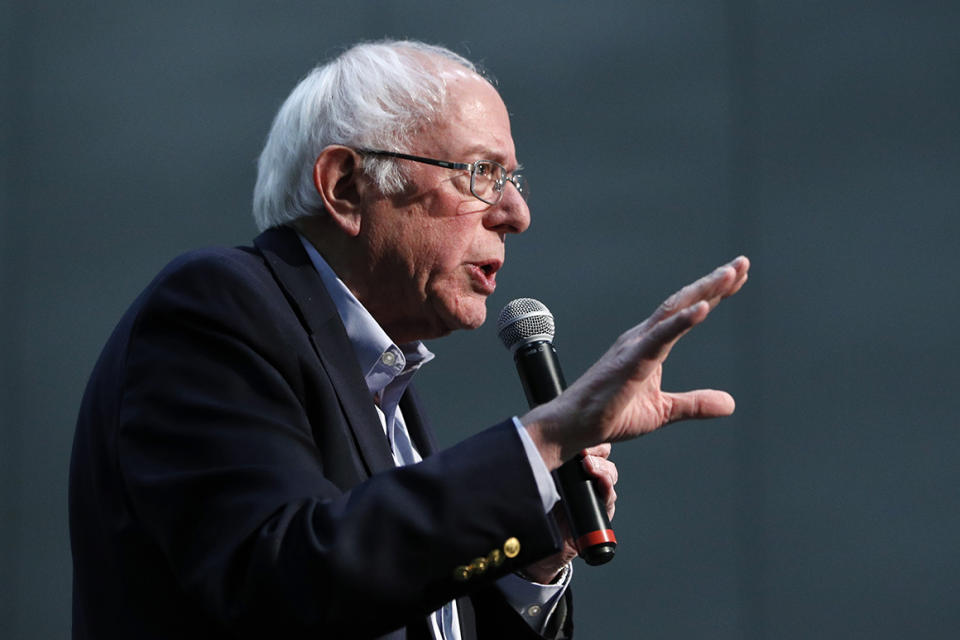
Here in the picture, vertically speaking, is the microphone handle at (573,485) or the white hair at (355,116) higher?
the white hair at (355,116)

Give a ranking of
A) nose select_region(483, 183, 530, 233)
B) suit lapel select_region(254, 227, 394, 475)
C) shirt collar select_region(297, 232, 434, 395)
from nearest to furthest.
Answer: suit lapel select_region(254, 227, 394, 475)
shirt collar select_region(297, 232, 434, 395)
nose select_region(483, 183, 530, 233)

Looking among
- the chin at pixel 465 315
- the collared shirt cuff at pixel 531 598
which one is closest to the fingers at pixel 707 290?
the chin at pixel 465 315

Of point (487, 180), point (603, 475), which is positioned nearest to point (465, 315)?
point (487, 180)

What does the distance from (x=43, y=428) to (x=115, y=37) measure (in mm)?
1150

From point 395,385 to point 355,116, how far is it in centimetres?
48

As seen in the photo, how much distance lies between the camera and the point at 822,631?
2.75 m

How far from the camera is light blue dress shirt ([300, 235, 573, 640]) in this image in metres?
1.64

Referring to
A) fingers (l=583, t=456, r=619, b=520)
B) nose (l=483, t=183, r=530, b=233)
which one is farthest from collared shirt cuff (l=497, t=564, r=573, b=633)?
nose (l=483, t=183, r=530, b=233)

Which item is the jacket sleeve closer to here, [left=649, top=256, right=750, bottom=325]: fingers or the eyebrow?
[left=649, top=256, right=750, bottom=325]: fingers

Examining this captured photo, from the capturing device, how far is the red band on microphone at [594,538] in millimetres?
1428

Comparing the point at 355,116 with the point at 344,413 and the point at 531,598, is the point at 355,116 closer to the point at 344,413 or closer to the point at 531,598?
the point at 344,413

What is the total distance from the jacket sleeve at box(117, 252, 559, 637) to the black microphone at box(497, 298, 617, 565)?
325mm

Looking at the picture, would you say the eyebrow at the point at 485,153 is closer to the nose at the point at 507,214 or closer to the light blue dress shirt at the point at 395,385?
the nose at the point at 507,214

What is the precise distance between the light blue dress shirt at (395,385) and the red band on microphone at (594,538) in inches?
2.7
